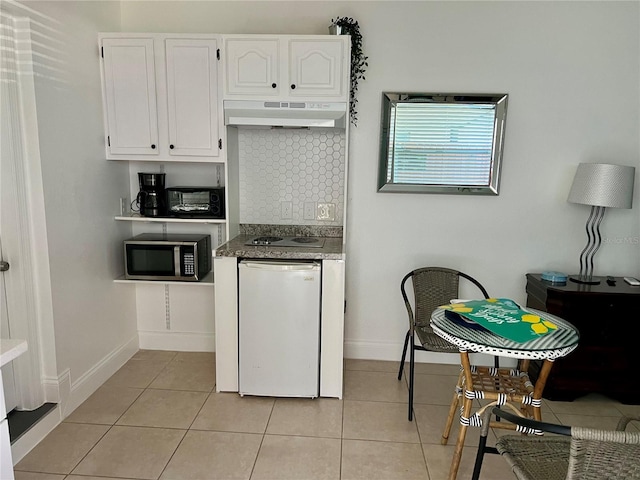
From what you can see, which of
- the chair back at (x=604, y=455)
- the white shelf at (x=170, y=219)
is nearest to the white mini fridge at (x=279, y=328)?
the white shelf at (x=170, y=219)

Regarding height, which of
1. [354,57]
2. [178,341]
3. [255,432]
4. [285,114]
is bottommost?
[255,432]

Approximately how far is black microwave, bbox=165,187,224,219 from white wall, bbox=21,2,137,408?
416 millimetres

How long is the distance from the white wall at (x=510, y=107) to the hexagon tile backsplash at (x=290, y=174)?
14cm

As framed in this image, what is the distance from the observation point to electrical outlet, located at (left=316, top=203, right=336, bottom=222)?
328 cm

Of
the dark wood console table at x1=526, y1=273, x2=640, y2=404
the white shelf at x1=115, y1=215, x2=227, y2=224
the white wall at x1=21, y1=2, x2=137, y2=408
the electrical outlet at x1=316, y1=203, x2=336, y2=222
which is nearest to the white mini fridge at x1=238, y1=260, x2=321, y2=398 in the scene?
the white shelf at x1=115, y1=215, x2=227, y2=224

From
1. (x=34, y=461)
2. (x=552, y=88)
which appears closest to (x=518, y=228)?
(x=552, y=88)

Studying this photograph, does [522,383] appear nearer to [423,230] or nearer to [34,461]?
[423,230]

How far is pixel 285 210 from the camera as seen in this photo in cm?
332

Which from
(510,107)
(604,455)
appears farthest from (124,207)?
(604,455)

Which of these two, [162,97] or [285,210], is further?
[285,210]

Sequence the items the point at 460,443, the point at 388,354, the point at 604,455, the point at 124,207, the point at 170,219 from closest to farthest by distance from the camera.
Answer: the point at 604,455 → the point at 460,443 → the point at 170,219 → the point at 124,207 → the point at 388,354

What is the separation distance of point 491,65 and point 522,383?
80.7 inches

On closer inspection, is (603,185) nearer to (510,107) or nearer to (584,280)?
(584,280)

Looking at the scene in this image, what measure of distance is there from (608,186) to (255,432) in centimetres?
253
